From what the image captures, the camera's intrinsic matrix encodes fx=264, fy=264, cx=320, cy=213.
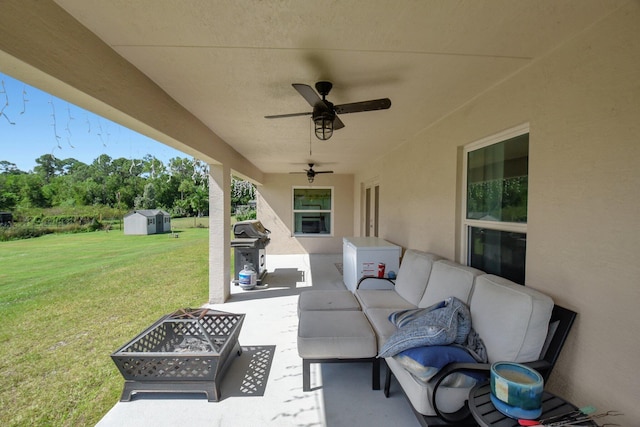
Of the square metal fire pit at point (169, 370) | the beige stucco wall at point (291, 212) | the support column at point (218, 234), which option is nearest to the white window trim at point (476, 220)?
the square metal fire pit at point (169, 370)

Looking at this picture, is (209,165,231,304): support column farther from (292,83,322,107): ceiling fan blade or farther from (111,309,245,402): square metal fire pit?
(292,83,322,107): ceiling fan blade

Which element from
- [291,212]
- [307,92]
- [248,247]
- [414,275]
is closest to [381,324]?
[414,275]

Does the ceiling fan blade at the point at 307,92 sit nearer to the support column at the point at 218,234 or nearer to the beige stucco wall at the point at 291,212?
the support column at the point at 218,234

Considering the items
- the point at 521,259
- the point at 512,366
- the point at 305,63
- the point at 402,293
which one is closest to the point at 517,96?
the point at 521,259

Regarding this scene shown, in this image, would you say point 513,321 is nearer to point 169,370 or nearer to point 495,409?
point 495,409

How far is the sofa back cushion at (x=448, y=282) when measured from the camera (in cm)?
216

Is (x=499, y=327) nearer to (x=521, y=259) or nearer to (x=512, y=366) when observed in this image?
(x=512, y=366)

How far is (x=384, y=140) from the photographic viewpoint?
13.7ft

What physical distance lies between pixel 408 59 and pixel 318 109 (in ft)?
2.35

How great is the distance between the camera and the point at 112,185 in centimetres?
1155

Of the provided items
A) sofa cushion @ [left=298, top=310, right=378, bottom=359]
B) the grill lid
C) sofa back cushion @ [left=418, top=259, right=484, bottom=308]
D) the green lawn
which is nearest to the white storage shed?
the green lawn

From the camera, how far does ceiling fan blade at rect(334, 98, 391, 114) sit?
6.40ft

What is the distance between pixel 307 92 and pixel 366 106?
0.46 m

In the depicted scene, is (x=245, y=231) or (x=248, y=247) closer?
(x=248, y=247)
